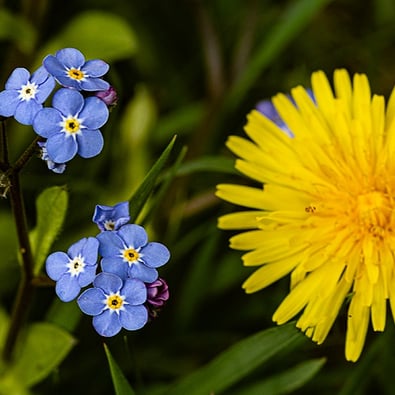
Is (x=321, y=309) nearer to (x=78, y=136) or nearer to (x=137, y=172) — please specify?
(x=78, y=136)

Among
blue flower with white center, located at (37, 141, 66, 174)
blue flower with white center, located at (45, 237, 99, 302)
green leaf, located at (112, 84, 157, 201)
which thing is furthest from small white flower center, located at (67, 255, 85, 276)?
green leaf, located at (112, 84, 157, 201)

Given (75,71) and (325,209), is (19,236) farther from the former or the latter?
(325,209)

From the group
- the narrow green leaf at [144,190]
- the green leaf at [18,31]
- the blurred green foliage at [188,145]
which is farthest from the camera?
the green leaf at [18,31]

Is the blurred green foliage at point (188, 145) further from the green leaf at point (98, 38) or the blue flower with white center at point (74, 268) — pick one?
the blue flower with white center at point (74, 268)

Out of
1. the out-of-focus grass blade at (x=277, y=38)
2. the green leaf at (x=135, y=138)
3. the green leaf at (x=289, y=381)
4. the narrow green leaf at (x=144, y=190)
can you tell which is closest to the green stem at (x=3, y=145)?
the narrow green leaf at (x=144, y=190)

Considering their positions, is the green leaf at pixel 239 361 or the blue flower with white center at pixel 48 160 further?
the green leaf at pixel 239 361

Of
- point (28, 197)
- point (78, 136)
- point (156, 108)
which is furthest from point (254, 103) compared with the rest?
point (78, 136)

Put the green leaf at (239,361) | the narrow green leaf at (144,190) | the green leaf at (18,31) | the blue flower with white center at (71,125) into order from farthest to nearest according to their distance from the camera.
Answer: the green leaf at (18,31) → the green leaf at (239,361) → the narrow green leaf at (144,190) → the blue flower with white center at (71,125)
